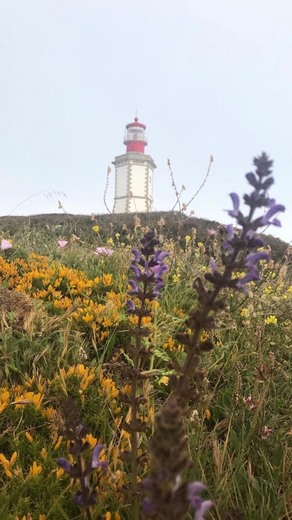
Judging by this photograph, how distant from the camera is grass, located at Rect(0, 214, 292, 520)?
2059 millimetres

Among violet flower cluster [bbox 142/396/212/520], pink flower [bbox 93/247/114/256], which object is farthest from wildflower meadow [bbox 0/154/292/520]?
pink flower [bbox 93/247/114/256]

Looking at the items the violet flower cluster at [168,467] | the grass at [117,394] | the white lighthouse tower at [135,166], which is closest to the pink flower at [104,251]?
the grass at [117,394]

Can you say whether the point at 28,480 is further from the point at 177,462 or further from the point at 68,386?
the point at 177,462

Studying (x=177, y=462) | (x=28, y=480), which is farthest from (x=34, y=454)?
(x=177, y=462)

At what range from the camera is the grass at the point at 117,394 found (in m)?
2.06

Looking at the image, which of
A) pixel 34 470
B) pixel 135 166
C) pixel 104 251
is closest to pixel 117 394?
pixel 34 470

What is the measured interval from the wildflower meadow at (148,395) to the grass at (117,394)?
11mm

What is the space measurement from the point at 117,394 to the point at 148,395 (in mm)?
220

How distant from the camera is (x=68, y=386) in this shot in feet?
9.29

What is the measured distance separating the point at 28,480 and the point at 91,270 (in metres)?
3.22

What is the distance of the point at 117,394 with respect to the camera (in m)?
2.83

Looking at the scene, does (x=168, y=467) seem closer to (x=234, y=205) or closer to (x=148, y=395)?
(x=234, y=205)

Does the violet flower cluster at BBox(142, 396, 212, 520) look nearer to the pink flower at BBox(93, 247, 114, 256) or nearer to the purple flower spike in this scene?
the purple flower spike

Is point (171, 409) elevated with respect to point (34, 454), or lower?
elevated
